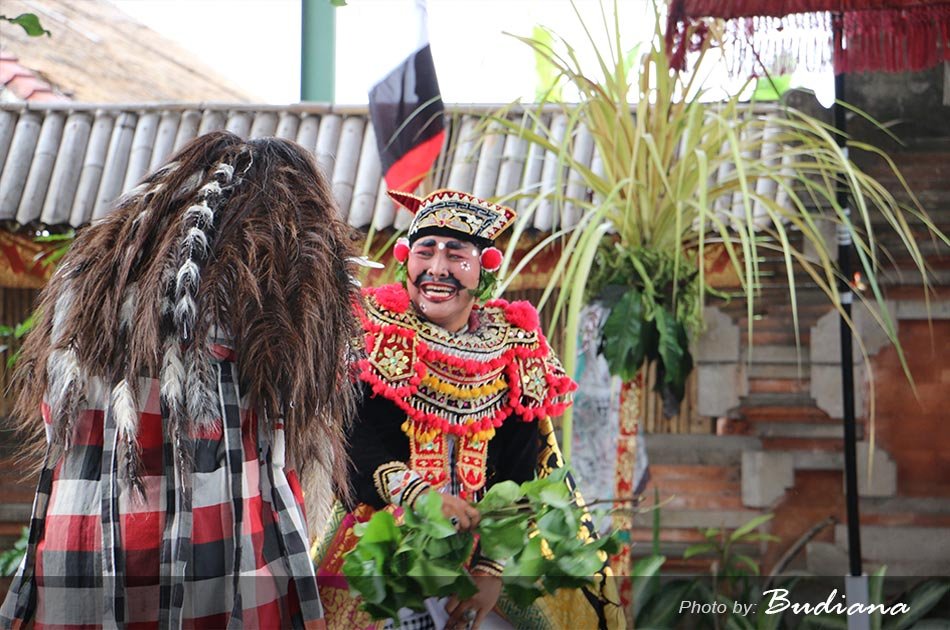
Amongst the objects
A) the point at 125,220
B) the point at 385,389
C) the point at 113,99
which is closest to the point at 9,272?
the point at 113,99

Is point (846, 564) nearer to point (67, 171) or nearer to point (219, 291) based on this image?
point (219, 291)

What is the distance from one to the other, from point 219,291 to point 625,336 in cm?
174

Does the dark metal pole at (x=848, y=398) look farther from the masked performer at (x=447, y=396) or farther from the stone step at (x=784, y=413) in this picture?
the stone step at (x=784, y=413)

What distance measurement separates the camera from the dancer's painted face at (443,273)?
2.26 meters

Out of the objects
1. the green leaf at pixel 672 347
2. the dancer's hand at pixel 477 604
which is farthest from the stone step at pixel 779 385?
the dancer's hand at pixel 477 604

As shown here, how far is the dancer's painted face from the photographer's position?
2.26 metres

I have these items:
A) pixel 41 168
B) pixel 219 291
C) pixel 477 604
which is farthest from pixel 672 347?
pixel 41 168

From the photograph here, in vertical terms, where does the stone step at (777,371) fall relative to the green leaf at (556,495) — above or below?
below

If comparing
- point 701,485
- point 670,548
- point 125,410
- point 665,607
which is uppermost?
point 125,410

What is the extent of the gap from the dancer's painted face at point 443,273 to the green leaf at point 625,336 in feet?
2.76

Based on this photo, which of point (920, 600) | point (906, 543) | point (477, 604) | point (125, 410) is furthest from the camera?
point (906, 543)

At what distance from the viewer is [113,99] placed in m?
5.69

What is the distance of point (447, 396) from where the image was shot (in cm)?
225

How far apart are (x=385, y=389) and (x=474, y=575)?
0.41 m
